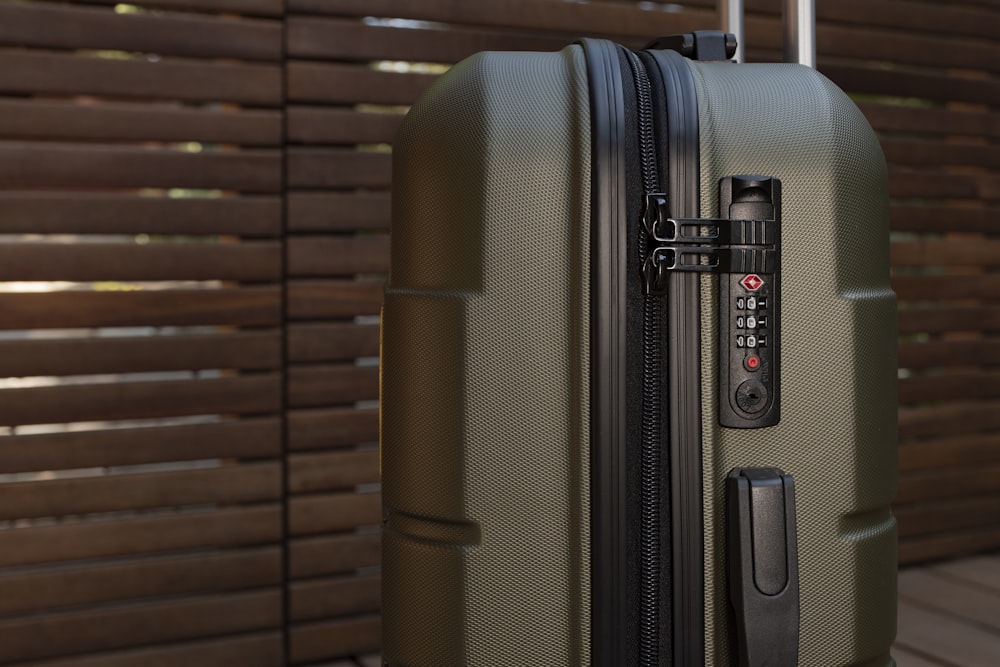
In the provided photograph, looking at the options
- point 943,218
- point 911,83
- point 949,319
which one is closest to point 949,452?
point 949,319

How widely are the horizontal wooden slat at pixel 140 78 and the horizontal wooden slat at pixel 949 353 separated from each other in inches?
82.3

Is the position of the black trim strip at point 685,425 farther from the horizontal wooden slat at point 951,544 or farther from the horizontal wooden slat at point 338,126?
the horizontal wooden slat at point 951,544

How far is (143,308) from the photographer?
2.52 meters

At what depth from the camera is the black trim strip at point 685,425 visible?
3.56ft

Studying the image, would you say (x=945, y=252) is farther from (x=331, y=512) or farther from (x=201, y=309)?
(x=201, y=309)

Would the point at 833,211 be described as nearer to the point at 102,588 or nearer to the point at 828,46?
the point at 102,588

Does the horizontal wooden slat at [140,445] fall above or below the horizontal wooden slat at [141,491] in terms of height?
above

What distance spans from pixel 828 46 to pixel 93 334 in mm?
2239

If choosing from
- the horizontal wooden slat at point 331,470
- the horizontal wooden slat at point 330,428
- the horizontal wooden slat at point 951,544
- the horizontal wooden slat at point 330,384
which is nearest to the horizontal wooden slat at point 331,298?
the horizontal wooden slat at point 330,384

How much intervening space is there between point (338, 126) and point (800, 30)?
153cm

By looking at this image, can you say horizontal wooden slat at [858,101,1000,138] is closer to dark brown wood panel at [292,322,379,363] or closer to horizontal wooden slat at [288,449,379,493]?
dark brown wood panel at [292,322,379,363]

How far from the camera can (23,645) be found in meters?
2.43

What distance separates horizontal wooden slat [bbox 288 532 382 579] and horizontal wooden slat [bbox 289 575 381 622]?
0.03 m

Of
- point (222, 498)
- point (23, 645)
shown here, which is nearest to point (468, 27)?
point (222, 498)
